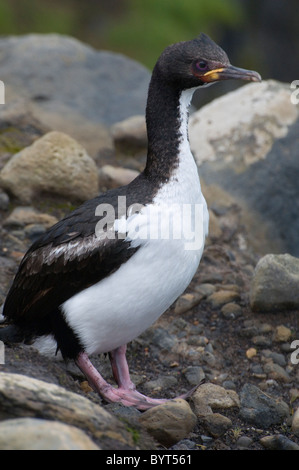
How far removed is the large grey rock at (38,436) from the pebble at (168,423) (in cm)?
102

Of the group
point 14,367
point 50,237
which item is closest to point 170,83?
point 50,237

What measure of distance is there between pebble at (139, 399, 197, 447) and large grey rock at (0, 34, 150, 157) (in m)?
4.78

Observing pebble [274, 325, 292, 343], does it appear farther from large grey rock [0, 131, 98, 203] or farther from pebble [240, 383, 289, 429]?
large grey rock [0, 131, 98, 203]

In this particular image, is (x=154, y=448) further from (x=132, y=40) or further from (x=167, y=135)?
(x=132, y=40)

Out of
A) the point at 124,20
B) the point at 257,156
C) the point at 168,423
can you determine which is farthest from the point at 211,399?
the point at 124,20

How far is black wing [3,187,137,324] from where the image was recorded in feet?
16.2

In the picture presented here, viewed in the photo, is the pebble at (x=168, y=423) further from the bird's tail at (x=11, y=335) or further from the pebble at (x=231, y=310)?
the pebble at (x=231, y=310)

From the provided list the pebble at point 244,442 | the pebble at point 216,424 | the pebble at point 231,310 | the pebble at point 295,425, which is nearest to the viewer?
the pebble at point 244,442

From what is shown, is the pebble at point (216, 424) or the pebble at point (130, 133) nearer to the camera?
the pebble at point (216, 424)

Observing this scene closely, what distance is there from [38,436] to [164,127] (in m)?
2.47

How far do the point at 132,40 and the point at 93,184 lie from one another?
7.46m

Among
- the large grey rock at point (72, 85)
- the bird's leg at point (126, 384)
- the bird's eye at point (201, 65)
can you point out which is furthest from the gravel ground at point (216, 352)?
the large grey rock at point (72, 85)

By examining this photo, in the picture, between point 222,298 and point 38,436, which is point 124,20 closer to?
point 222,298

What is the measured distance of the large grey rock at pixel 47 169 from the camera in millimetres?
7199
